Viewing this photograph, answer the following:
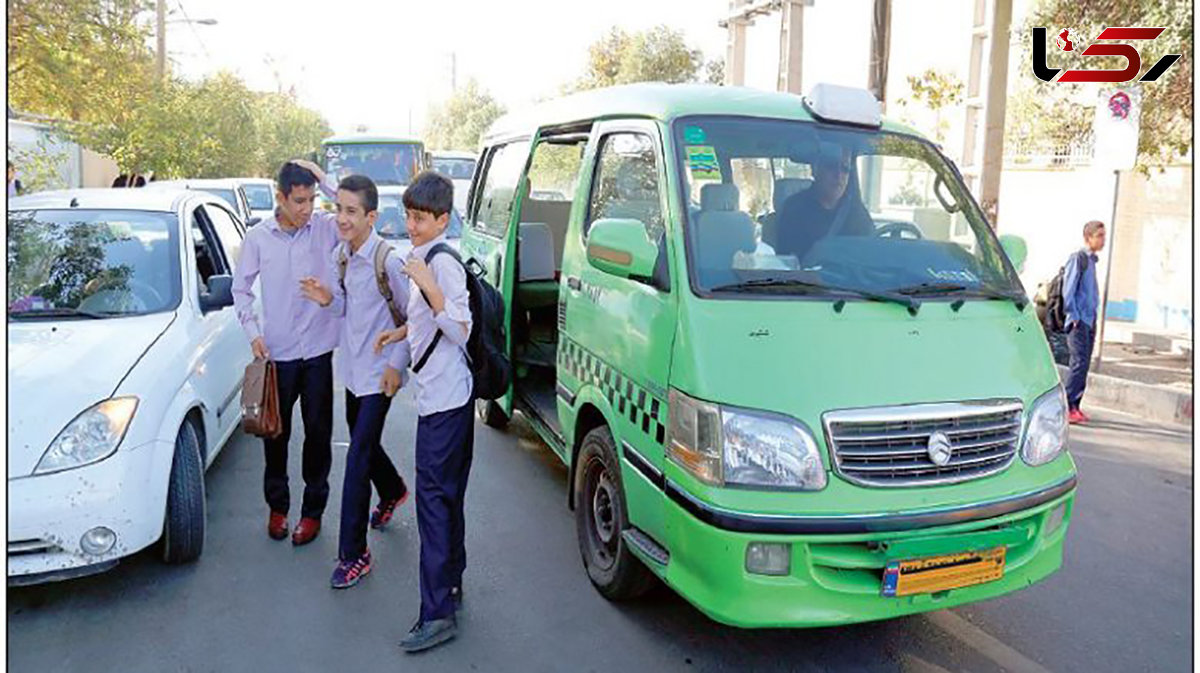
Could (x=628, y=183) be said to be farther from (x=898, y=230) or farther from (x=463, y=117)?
(x=463, y=117)

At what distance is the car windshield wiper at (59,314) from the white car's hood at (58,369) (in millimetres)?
73

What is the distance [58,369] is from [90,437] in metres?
0.36

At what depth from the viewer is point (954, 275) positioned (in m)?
3.61

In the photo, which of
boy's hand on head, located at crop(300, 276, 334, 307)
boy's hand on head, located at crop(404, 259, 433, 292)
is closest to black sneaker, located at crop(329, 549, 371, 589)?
boy's hand on head, located at crop(300, 276, 334, 307)

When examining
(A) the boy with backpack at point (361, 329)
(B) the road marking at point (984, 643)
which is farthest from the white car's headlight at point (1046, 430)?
(A) the boy with backpack at point (361, 329)

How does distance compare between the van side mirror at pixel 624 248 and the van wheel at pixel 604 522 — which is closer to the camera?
the van side mirror at pixel 624 248

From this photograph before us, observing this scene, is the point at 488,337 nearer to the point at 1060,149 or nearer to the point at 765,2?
the point at 765,2

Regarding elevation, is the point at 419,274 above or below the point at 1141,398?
above

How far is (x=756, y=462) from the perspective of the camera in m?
2.90

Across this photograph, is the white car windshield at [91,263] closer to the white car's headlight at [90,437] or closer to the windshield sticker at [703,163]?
the white car's headlight at [90,437]

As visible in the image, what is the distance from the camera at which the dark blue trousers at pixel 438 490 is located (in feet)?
11.0

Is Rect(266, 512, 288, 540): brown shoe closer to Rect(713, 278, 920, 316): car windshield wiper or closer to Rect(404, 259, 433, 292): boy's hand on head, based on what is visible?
Rect(404, 259, 433, 292): boy's hand on head

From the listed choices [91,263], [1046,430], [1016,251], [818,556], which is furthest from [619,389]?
[91,263]

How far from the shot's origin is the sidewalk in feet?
25.0
